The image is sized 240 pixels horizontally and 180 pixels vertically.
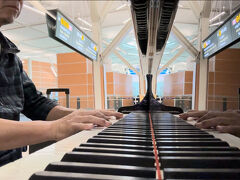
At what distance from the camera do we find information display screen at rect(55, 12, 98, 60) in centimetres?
243

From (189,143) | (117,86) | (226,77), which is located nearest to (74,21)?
(117,86)

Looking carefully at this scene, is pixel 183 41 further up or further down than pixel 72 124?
further up

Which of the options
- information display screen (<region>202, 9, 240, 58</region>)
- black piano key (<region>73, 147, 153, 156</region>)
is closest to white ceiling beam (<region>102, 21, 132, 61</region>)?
information display screen (<region>202, 9, 240, 58</region>)

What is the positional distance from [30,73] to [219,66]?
10.4 m

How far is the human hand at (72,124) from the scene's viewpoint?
2.40 feet

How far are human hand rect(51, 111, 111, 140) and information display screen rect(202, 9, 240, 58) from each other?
245 cm

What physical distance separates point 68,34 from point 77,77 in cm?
401

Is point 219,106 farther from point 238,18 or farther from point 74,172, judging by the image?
point 74,172

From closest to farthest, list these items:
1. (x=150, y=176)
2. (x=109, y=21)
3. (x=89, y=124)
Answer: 1. (x=150, y=176)
2. (x=89, y=124)
3. (x=109, y=21)

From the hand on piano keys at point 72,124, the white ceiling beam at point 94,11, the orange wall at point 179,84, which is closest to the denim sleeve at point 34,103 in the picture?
the hand on piano keys at point 72,124

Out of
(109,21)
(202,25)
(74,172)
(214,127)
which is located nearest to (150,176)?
(74,172)

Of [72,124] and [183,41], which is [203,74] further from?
[72,124]

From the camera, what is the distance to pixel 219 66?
5.46 m

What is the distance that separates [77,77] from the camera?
21.6ft
